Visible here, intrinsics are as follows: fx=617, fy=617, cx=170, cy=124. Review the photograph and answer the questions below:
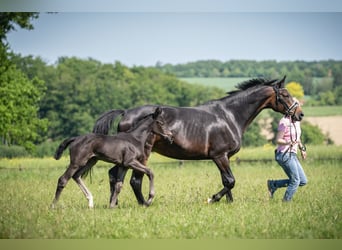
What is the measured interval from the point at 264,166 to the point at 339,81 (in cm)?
3536

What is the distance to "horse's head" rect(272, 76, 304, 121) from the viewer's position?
1135 cm

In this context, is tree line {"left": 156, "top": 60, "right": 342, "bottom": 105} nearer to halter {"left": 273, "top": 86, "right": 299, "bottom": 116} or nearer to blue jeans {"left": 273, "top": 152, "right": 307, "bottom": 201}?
halter {"left": 273, "top": 86, "right": 299, "bottom": 116}

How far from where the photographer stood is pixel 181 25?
36938mm

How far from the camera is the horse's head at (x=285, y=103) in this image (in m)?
11.4

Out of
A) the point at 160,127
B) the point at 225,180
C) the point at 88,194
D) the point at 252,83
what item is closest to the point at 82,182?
the point at 88,194

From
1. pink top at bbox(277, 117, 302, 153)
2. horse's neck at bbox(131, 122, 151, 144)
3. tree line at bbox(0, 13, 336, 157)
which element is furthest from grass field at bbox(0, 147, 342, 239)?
tree line at bbox(0, 13, 336, 157)

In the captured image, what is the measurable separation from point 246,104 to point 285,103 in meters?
0.74

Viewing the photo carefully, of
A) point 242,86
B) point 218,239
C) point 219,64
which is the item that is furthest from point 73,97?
point 218,239

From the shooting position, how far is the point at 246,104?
11.8m

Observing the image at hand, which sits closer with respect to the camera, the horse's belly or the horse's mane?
the horse's belly

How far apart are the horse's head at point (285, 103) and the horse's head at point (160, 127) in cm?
218

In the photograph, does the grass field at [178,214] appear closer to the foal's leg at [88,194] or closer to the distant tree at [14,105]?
the foal's leg at [88,194]

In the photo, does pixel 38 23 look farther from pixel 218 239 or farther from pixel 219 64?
pixel 219 64

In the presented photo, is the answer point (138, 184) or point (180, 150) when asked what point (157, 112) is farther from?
point (138, 184)
